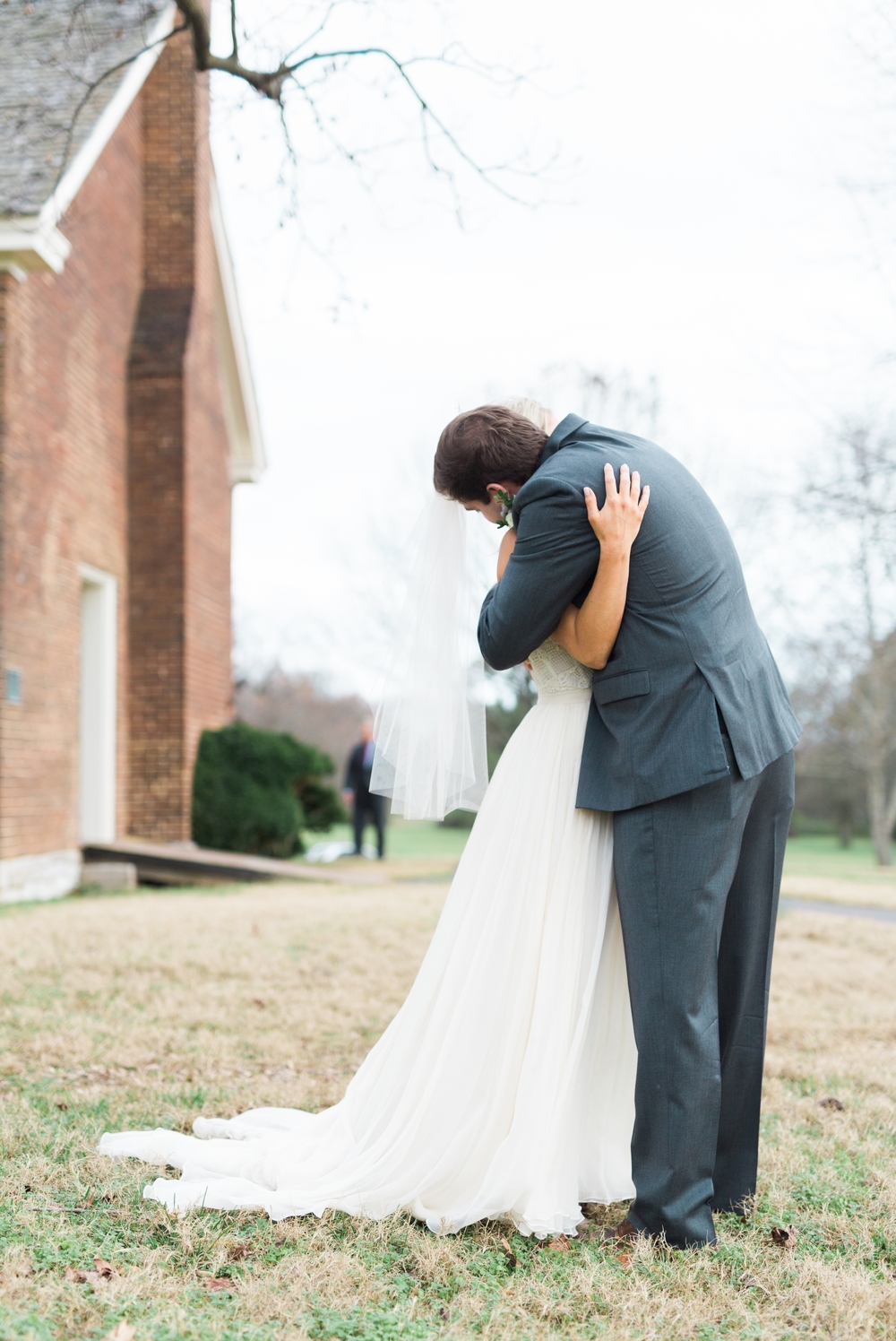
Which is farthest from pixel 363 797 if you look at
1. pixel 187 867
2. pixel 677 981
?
pixel 677 981

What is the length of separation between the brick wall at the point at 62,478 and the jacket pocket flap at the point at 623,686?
783cm

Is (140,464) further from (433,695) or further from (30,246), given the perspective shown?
(433,695)

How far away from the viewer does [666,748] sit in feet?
8.41

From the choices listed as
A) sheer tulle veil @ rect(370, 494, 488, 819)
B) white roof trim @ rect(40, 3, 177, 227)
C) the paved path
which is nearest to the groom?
sheer tulle veil @ rect(370, 494, 488, 819)

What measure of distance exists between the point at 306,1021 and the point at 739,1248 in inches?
109

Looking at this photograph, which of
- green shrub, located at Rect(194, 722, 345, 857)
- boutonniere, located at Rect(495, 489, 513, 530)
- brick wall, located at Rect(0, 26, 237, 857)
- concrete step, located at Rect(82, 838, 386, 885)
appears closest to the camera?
boutonniere, located at Rect(495, 489, 513, 530)

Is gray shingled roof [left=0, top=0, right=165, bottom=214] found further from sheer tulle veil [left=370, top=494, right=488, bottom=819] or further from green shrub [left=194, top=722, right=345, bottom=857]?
sheer tulle veil [left=370, top=494, right=488, bottom=819]

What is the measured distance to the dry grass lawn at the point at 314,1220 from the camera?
87.4 inches

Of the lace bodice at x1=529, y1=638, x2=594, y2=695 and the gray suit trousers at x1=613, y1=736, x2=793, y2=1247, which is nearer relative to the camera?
the gray suit trousers at x1=613, y1=736, x2=793, y2=1247

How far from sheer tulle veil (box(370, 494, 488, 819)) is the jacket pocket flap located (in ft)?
1.63

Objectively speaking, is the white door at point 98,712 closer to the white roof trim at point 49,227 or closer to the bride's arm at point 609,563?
the white roof trim at point 49,227

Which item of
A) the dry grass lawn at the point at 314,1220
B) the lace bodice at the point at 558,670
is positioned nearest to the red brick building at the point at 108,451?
the dry grass lawn at the point at 314,1220

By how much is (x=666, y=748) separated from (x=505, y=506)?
0.76 m

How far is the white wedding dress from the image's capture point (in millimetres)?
2695
